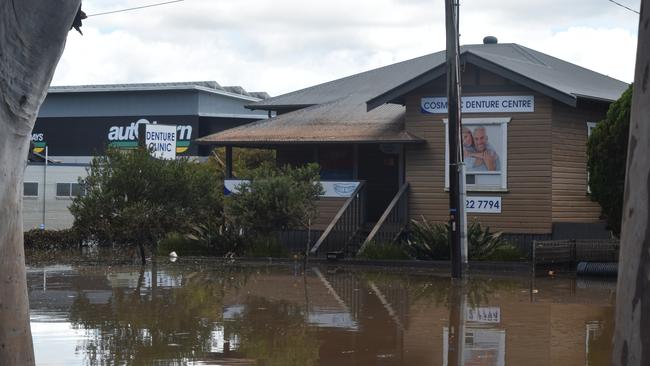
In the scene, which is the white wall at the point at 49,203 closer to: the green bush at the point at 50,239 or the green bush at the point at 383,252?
the green bush at the point at 50,239

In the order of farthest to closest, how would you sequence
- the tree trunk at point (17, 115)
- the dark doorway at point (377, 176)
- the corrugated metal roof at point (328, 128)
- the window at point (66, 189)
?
the window at point (66, 189), the dark doorway at point (377, 176), the corrugated metal roof at point (328, 128), the tree trunk at point (17, 115)

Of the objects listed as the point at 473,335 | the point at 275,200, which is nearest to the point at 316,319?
the point at 473,335

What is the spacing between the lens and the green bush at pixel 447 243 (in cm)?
2603

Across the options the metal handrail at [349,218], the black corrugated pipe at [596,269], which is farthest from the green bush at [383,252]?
the black corrugated pipe at [596,269]

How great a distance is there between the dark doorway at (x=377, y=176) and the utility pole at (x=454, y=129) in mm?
9788

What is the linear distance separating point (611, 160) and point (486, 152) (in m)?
6.07

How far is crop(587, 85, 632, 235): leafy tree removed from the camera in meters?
22.3

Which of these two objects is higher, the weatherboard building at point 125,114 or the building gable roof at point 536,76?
the weatherboard building at point 125,114

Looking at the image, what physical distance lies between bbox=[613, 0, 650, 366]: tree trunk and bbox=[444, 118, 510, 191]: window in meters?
23.2

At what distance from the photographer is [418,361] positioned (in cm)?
1161

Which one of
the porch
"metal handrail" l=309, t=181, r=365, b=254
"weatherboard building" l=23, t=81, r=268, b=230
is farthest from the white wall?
"metal handrail" l=309, t=181, r=365, b=254

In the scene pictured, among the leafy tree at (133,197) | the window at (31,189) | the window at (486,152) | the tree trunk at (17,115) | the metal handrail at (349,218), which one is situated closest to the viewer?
the tree trunk at (17,115)

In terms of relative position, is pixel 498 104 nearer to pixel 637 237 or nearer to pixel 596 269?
pixel 596 269

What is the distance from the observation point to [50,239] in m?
35.2
